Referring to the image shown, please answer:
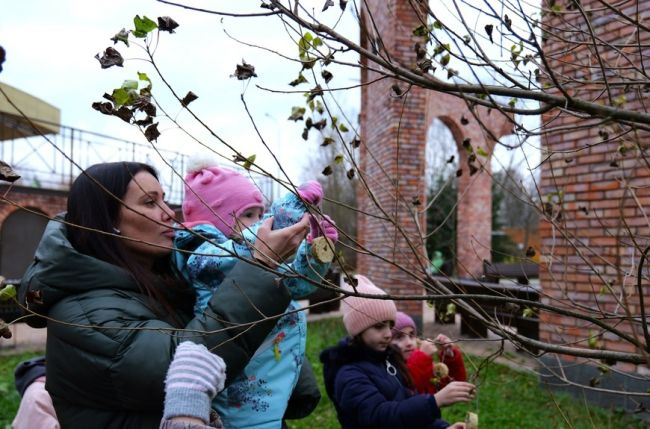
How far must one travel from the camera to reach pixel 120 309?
131 cm

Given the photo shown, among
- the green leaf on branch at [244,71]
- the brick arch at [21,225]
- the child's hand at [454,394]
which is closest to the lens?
the green leaf on branch at [244,71]

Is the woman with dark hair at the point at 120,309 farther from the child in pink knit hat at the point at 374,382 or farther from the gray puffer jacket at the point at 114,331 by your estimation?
the child in pink knit hat at the point at 374,382

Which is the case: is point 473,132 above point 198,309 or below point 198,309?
above

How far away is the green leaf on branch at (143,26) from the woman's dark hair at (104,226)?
49cm

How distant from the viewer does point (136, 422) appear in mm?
1280

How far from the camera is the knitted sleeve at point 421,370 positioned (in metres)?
2.63

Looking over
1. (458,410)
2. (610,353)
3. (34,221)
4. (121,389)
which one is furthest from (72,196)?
(34,221)

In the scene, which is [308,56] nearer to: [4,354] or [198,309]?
[198,309]

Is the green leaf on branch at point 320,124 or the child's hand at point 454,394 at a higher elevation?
the green leaf on branch at point 320,124

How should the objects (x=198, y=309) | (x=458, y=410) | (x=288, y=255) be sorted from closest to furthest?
(x=288, y=255) < (x=198, y=309) < (x=458, y=410)

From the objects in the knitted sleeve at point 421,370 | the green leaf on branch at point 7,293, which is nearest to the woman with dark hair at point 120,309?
the green leaf on branch at point 7,293

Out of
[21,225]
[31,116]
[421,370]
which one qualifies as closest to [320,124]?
[421,370]

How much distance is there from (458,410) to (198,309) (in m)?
3.70

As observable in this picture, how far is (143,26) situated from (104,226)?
2.10 feet
